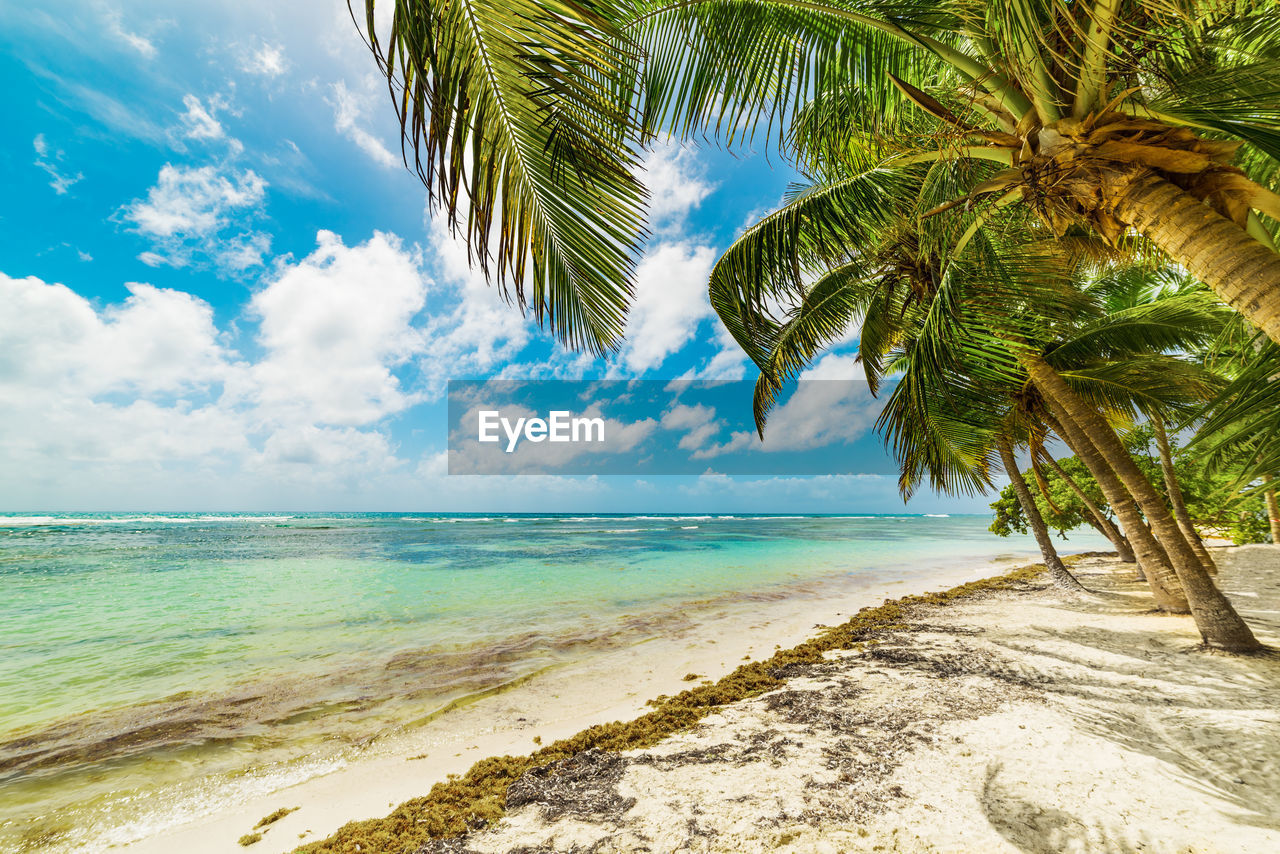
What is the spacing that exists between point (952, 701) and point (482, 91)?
5.06 m

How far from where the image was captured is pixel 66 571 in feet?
46.6

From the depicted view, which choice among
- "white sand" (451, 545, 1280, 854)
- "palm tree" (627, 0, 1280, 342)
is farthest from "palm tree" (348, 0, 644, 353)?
"white sand" (451, 545, 1280, 854)

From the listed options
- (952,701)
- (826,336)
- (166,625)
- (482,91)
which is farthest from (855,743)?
(166,625)

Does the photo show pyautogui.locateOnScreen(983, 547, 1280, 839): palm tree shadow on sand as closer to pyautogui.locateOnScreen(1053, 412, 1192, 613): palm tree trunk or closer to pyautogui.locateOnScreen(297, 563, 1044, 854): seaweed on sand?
pyautogui.locateOnScreen(1053, 412, 1192, 613): palm tree trunk

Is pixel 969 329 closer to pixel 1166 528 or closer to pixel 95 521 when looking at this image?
pixel 1166 528

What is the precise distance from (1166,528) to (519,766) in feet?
22.3

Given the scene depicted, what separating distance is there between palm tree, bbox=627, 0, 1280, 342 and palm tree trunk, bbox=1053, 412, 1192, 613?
3.78 metres

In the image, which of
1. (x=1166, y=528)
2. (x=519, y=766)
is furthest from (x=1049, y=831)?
(x=1166, y=528)

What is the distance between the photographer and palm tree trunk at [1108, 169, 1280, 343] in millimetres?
1640

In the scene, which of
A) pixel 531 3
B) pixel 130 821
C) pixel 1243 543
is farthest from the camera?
pixel 1243 543

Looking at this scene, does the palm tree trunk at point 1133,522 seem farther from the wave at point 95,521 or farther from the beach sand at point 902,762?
the wave at point 95,521

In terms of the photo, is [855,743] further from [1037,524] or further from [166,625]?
[166,625]

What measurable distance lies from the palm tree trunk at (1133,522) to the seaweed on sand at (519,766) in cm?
338

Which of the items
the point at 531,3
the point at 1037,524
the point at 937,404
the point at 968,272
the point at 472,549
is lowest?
the point at 472,549
